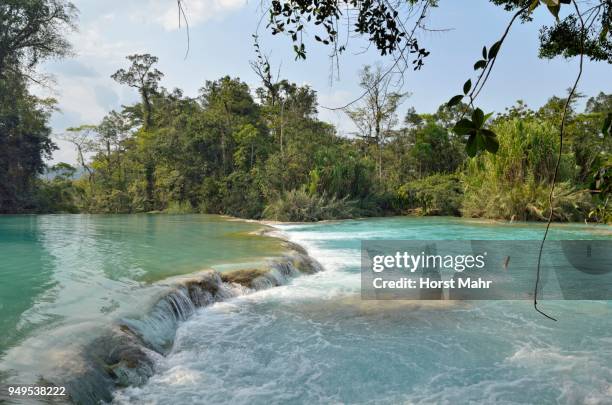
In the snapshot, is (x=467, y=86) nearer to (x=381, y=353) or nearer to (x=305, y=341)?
(x=381, y=353)

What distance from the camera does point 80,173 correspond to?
3575cm

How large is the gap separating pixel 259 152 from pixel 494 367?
73.1 feet

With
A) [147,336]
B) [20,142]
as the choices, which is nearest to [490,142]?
[147,336]

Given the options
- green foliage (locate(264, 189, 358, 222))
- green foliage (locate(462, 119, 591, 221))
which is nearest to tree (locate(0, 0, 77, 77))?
green foliage (locate(264, 189, 358, 222))

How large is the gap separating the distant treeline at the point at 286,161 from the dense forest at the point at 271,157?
7 centimetres

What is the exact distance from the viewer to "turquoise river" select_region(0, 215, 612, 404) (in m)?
3.69

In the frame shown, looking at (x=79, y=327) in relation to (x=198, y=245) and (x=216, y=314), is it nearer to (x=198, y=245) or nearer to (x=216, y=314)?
(x=216, y=314)

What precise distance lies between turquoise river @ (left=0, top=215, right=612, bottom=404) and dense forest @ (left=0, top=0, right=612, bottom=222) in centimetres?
1274

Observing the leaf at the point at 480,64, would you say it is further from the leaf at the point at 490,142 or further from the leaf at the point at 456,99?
the leaf at the point at 490,142

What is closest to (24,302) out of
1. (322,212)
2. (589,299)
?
(589,299)

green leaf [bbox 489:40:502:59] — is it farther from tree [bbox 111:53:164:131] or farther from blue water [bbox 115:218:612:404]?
tree [bbox 111:53:164:131]

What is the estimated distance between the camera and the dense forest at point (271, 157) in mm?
18156

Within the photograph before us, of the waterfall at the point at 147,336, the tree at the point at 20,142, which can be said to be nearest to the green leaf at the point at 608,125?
the waterfall at the point at 147,336

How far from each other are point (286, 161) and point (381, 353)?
18088mm
